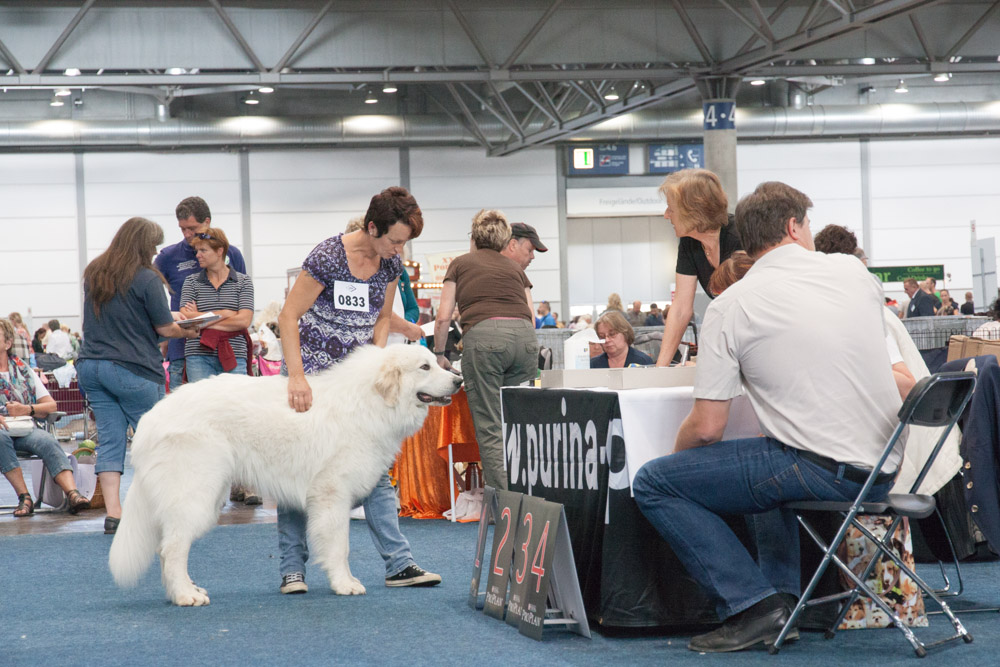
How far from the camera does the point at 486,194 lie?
23.3 metres

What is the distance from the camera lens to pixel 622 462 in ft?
10.4

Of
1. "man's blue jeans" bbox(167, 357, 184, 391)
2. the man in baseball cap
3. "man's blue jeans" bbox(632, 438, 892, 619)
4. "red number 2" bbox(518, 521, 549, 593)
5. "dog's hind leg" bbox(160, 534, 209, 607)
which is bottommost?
"dog's hind leg" bbox(160, 534, 209, 607)

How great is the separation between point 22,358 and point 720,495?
626 cm

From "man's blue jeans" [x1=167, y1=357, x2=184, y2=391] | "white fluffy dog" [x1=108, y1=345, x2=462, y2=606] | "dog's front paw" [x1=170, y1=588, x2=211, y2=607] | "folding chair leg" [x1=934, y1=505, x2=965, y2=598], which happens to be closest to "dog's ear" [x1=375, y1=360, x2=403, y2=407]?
"white fluffy dog" [x1=108, y1=345, x2=462, y2=606]

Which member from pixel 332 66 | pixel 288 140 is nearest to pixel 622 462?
pixel 332 66

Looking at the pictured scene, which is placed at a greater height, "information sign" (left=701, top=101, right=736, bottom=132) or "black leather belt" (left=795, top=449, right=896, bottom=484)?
"information sign" (left=701, top=101, right=736, bottom=132)

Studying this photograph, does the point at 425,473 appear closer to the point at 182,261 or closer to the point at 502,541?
the point at 182,261

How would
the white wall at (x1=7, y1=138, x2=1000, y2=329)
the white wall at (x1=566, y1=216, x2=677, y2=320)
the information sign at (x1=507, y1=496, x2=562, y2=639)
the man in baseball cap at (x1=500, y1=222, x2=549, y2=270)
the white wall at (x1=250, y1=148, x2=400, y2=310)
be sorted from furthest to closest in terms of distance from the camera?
the white wall at (x1=566, y1=216, x2=677, y2=320), the white wall at (x1=250, y1=148, x2=400, y2=310), the white wall at (x1=7, y1=138, x2=1000, y2=329), the man in baseball cap at (x1=500, y1=222, x2=549, y2=270), the information sign at (x1=507, y1=496, x2=562, y2=639)

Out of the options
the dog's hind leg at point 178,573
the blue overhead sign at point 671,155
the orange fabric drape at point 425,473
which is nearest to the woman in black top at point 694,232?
the dog's hind leg at point 178,573

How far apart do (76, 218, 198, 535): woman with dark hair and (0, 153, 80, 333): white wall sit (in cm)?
1777

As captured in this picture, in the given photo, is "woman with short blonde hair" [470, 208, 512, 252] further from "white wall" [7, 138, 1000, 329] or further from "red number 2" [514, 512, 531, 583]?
"white wall" [7, 138, 1000, 329]

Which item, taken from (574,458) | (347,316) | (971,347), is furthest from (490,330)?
(971,347)

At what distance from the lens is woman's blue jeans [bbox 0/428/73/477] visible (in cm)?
684

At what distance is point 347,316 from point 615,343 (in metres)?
2.12
